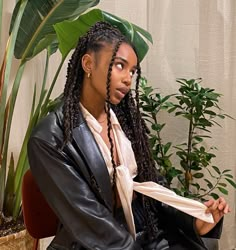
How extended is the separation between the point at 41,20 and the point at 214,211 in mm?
970

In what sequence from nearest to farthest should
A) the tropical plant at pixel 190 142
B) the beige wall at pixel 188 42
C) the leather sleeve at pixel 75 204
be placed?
the leather sleeve at pixel 75 204
the tropical plant at pixel 190 142
the beige wall at pixel 188 42

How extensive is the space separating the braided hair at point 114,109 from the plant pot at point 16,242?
25.1 inches

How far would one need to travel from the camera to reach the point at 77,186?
104cm

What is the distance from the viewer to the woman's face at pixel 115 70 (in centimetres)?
110

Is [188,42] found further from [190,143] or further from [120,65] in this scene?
[120,65]

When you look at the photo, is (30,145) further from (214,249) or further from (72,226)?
(214,249)

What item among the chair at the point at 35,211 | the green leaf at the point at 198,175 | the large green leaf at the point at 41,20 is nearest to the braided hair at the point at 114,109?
the chair at the point at 35,211

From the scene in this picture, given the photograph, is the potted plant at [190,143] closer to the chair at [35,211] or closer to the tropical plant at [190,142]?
the tropical plant at [190,142]

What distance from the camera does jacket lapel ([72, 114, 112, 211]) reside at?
1.08 meters

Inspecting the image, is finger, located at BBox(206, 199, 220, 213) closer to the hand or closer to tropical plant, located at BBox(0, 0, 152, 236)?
the hand

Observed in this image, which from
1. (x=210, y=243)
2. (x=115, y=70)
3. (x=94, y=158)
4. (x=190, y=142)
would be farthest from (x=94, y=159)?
(x=190, y=142)

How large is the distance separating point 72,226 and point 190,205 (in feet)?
0.96

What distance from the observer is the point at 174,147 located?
2045 mm

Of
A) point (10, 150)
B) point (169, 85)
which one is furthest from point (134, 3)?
point (10, 150)
